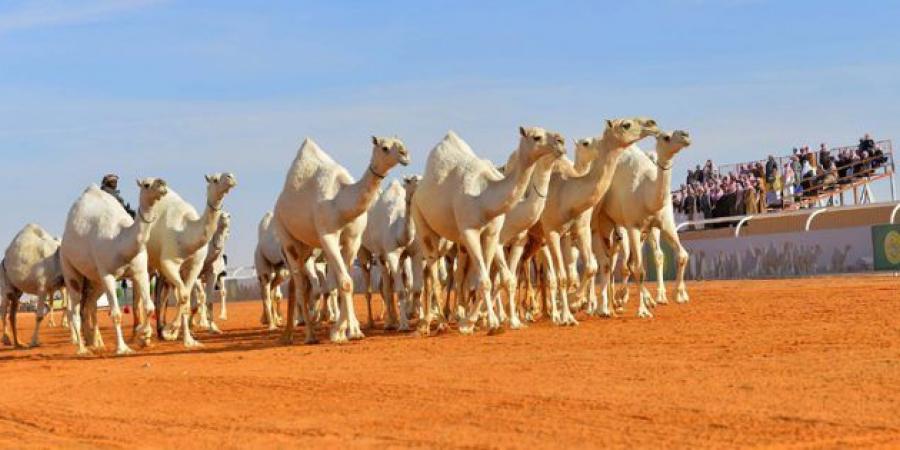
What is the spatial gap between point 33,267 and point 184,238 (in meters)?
5.61

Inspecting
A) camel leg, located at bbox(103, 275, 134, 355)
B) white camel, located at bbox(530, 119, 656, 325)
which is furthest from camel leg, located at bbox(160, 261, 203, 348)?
white camel, located at bbox(530, 119, 656, 325)

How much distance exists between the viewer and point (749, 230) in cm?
4062

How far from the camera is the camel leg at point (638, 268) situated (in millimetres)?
21969

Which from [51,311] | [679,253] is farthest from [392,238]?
[51,311]

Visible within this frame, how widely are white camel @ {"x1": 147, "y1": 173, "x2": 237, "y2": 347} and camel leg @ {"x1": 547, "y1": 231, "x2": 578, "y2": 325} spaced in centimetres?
504

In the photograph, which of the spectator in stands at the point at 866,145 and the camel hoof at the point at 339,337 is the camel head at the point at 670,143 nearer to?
the camel hoof at the point at 339,337

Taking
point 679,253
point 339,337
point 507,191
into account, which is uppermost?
point 507,191

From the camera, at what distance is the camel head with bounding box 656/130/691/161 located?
2162 cm

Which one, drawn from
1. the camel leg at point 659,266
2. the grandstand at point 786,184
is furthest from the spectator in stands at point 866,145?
the camel leg at point 659,266

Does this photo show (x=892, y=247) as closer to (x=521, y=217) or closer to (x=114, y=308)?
(x=521, y=217)

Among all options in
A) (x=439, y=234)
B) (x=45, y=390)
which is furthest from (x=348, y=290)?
(x=45, y=390)

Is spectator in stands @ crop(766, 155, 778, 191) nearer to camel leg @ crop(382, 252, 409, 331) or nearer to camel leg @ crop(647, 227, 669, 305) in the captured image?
camel leg @ crop(647, 227, 669, 305)

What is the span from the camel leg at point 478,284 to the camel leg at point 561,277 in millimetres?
1251

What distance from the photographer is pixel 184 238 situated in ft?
74.9
